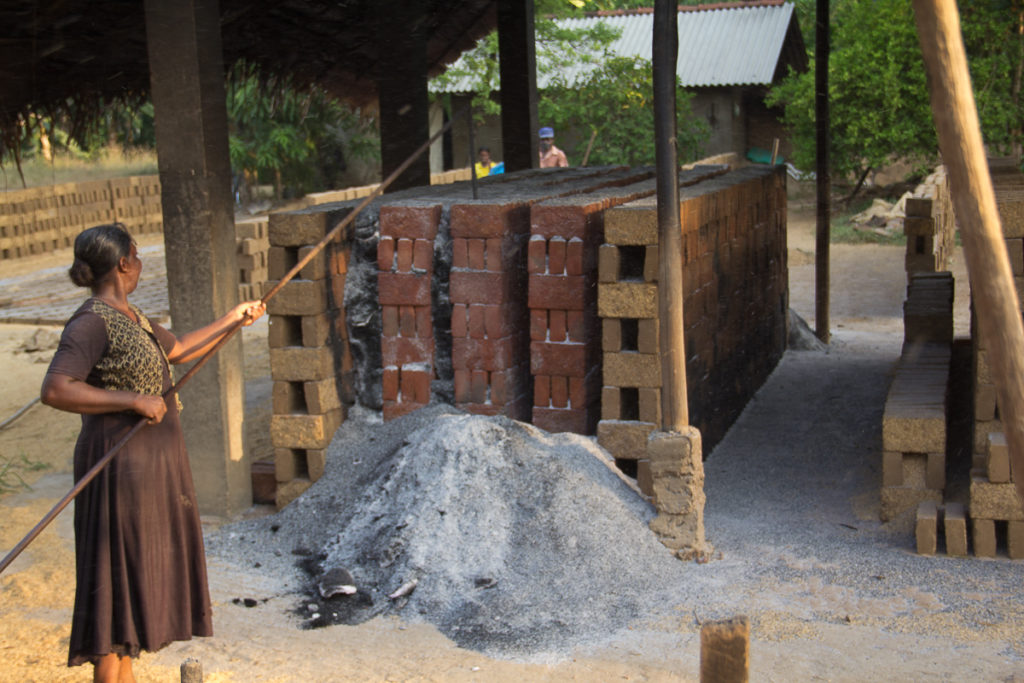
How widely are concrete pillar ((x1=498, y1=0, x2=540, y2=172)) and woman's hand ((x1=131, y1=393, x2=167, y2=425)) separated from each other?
648 cm

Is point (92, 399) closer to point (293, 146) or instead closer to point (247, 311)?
point (247, 311)

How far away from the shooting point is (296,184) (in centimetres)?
2264

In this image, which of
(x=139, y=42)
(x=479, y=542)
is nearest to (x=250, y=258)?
(x=139, y=42)

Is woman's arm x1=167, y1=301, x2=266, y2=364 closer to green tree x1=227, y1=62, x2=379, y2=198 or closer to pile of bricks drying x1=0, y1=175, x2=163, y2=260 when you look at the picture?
pile of bricks drying x1=0, y1=175, x2=163, y2=260

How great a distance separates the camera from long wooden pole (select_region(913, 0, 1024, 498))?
251cm

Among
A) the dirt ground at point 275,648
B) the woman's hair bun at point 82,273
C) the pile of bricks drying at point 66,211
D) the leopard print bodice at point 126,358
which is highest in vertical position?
the pile of bricks drying at point 66,211

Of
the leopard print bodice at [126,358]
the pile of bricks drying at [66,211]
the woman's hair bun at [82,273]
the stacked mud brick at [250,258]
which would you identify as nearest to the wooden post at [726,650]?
the leopard print bodice at [126,358]

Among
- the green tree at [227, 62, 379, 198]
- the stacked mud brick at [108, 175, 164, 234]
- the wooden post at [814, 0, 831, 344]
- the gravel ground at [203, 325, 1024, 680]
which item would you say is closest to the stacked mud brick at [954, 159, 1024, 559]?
the gravel ground at [203, 325, 1024, 680]

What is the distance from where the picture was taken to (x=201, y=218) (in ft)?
18.1

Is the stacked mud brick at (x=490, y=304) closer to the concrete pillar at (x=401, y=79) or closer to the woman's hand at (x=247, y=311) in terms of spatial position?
the woman's hand at (x=247, y=311)

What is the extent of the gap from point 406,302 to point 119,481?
237 centimetres

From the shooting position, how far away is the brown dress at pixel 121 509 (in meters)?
3.38

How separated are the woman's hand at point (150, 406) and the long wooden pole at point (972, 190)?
2417 millimetres

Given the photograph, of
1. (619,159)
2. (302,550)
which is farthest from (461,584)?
(619,159)
